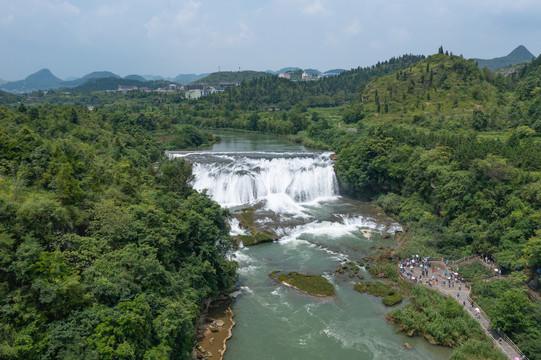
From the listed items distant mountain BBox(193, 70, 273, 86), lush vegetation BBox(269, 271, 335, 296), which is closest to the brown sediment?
lush vegetation BBox(269, 271, 335, 296)

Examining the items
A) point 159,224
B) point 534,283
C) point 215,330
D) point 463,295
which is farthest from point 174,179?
point 534,283

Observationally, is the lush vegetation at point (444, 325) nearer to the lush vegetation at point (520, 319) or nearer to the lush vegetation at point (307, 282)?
the lush vegetation at point (520, 319)

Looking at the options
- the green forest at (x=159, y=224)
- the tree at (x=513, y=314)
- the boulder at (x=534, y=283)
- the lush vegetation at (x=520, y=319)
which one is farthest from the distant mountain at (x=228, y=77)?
the tree at (x=513, y=314)

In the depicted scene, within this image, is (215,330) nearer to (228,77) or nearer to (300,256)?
(300,256)

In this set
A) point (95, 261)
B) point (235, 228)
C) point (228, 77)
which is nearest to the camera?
point (95, 261)

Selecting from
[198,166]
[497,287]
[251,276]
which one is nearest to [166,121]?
[198,166]

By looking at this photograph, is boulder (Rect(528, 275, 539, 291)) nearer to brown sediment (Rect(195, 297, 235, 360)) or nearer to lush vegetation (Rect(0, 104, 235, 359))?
brown sediment (Rect(195, 297, 235, 360))
